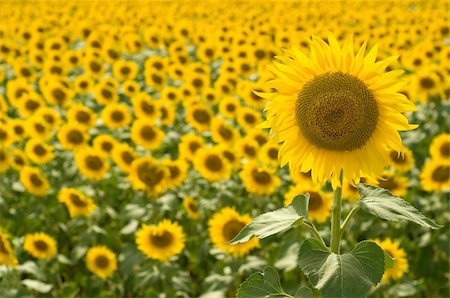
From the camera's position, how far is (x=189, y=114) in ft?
21.2

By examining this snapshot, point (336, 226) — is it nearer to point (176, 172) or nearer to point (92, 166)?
point (176, 172)

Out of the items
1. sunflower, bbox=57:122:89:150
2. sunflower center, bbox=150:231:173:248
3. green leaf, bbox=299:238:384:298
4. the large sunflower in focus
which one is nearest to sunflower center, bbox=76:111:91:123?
sunflower, bbox=57:122:89:150

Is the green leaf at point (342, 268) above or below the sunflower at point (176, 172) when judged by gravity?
above

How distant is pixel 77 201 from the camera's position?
4.75 metres

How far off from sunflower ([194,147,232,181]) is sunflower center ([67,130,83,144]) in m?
1.28

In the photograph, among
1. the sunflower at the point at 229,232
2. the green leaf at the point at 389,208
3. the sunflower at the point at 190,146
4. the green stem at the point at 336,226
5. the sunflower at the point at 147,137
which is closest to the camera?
the green leaf at the point at 389,208

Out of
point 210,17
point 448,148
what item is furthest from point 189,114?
point 210,17

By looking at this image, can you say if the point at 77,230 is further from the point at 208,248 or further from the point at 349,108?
the point at 349,108

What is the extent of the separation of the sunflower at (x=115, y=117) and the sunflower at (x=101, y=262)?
2.37 m

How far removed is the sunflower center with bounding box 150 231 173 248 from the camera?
4.12 m

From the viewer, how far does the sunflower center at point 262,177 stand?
4.96 meters

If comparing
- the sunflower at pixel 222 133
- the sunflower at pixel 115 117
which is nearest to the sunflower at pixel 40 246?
the sunflower at pixel 222 133

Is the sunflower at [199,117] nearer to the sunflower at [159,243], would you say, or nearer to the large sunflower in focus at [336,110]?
the sunflower at [159,243]

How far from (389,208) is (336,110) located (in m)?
0.36
